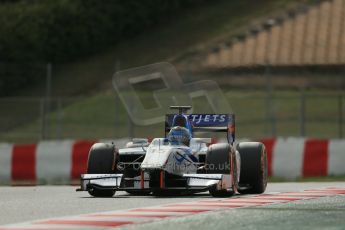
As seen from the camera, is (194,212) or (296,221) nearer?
(296,221)

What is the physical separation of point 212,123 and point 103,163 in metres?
1.64

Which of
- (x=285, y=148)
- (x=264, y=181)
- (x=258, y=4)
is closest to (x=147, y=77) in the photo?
(x=258, y=4)

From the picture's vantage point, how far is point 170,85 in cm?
2914

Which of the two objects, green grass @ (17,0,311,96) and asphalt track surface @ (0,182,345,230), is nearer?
asphalt track surface @ (0,182,345,230)

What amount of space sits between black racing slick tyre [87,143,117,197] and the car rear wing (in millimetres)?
1140

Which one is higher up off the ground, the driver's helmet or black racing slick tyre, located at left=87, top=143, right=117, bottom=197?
the driver's helmet

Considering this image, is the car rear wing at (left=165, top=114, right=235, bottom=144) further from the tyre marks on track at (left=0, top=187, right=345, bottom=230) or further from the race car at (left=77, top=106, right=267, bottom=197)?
the tyre marks on track at (left=0, top=187, right=345, bottom=230)

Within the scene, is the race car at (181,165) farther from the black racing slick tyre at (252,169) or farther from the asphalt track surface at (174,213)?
the asphalt track surface at (174,213)

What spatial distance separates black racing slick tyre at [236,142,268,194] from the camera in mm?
15852

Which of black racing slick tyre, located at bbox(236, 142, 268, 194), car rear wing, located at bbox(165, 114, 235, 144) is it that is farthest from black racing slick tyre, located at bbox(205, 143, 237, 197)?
car rear wing, located at bbox(165, 114, 235, 144)

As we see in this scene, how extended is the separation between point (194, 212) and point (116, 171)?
3.81 metres

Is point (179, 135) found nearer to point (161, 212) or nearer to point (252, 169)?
point (252, 169)

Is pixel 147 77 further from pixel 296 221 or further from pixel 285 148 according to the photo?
pixel 296 221

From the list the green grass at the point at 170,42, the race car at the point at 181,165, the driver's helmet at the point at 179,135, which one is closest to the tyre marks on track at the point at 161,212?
the race car at the point at 181,165
